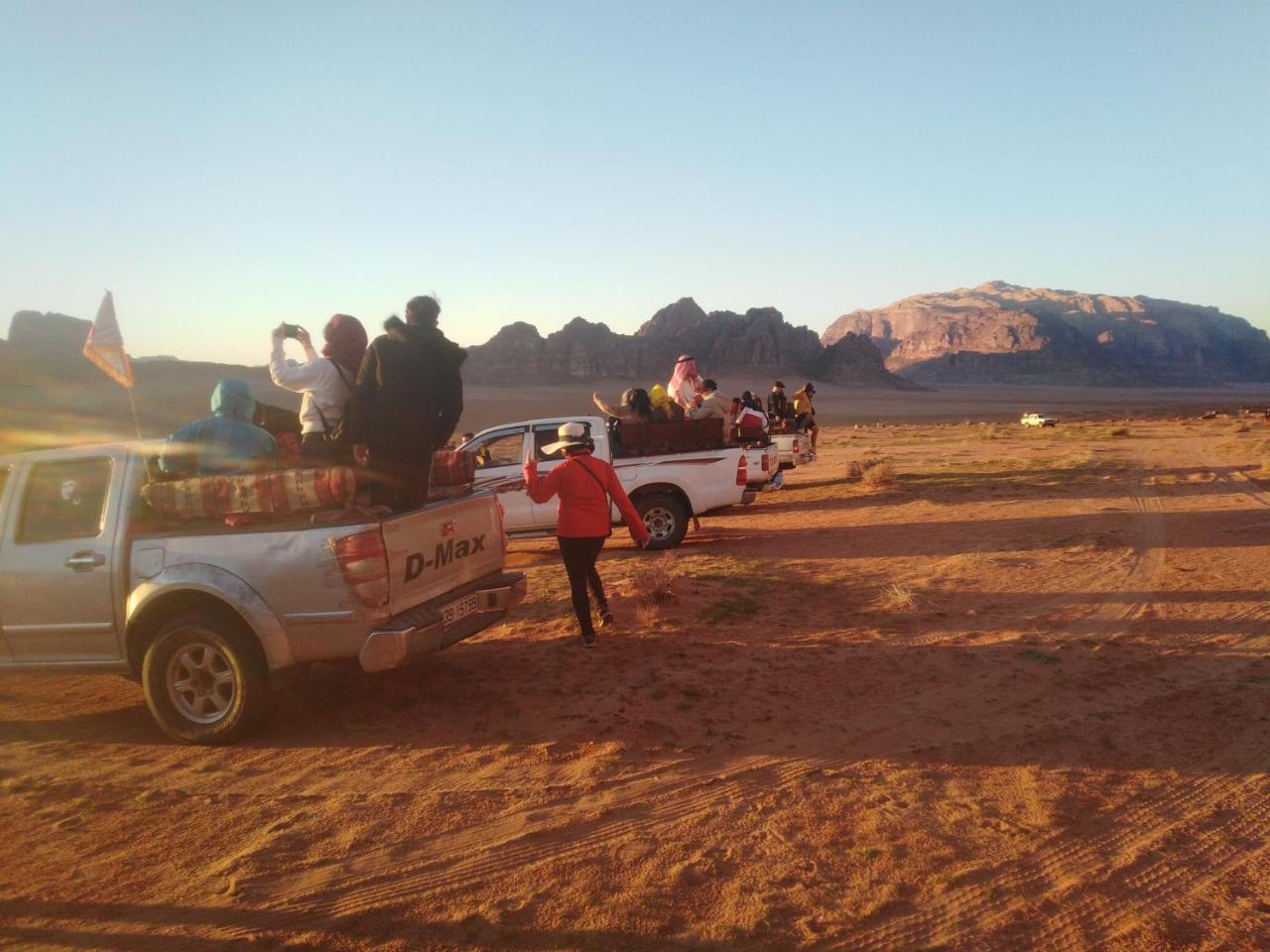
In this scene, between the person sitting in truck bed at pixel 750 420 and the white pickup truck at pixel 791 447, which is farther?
the white pickup truck at pixel 791 447

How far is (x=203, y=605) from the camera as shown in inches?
205

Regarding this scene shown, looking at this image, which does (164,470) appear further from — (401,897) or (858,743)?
(858,743)

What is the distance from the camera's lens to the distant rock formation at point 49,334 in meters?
82.8

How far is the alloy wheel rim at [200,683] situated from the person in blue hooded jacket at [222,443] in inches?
47.2

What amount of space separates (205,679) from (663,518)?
6.90 m

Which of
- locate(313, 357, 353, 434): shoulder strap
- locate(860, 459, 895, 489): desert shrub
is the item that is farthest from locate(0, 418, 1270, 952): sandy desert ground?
locate(860, 459, 895, 489): desert shrub

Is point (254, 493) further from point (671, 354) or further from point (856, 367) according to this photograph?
point (856, 367)

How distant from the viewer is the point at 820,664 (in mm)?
6379

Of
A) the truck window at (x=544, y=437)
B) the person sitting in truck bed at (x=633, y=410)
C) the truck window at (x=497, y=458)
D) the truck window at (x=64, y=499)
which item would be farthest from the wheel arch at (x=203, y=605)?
the person sitting in truck bed at (x=633, y=410)

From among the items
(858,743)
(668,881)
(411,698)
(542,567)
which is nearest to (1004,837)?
A: (858,743)

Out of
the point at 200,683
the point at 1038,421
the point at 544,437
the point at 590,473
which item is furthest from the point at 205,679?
the point at 1038,421

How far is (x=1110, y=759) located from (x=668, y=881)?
9.14 feet

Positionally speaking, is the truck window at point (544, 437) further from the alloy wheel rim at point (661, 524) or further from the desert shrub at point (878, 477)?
the desert shrub at point (878, 477)

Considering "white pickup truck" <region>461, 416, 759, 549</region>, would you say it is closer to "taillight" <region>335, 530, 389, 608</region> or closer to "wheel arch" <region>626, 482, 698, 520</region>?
"wheel arch" <region>626, 482, 698, 520</region>
